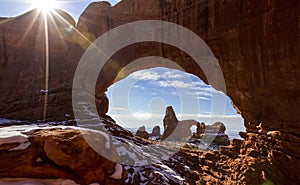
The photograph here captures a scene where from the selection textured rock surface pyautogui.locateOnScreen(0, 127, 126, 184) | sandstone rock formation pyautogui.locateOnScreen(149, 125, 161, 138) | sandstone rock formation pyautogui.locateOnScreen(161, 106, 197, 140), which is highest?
textured rock surface pyautogui.locateOnScreen(0, 127, 126, 184)

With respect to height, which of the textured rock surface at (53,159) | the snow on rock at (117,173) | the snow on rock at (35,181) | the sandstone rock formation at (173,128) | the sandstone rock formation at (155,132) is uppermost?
the textured rock surface at (53,159)

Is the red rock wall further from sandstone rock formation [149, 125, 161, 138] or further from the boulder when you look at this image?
sandstone rock formation [149, 125, 161, 138]

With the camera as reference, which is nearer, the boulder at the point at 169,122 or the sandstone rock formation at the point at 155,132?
the boulder at the point at 169,122

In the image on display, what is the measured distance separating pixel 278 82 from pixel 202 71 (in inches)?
275

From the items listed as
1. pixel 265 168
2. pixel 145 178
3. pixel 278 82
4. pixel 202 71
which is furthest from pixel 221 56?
pixel 145 178

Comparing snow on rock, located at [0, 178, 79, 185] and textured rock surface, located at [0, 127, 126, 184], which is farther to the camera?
textured rock surface, located at [0, 127, 126, 184]

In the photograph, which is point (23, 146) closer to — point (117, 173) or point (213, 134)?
point (117, 173)

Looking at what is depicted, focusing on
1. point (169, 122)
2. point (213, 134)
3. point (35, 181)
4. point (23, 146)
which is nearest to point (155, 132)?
point (169, 122)

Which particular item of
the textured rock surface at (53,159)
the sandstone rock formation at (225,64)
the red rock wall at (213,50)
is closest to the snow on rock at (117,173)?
the textured rock surface at (53,159)

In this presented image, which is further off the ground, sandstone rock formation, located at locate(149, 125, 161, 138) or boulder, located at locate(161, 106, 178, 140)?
boulder, located at locate(161, 106, 178, 140)

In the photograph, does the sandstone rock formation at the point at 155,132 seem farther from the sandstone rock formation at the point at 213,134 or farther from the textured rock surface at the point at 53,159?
the textured rock surface at the point at 53,159

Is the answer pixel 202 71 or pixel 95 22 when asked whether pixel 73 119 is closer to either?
pixel 95 22

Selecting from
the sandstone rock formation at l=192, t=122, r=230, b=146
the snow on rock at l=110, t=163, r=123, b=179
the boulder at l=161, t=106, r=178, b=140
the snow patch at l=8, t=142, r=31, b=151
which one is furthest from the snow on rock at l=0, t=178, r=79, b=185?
the boulder at l=161, t=106, r=178, b=140

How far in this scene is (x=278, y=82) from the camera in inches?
545
